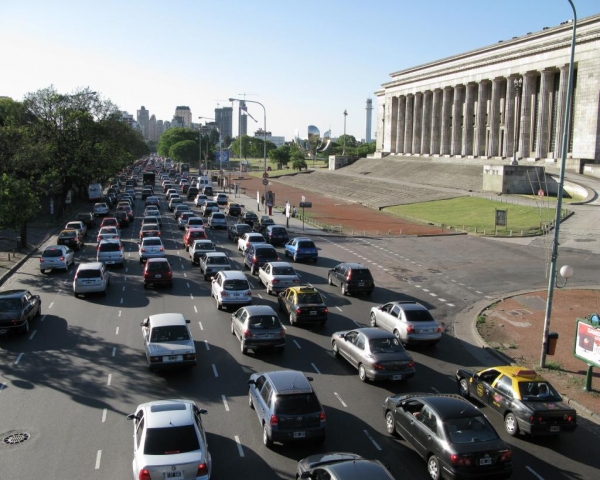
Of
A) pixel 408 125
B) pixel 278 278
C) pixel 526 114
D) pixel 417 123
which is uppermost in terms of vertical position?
pixel 417 123

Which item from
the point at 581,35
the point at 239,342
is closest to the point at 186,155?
the point at 581,35

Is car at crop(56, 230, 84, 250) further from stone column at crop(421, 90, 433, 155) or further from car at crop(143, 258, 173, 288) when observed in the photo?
stone column at crop(421, 90, 433, 155)

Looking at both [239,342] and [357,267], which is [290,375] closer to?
[239,342]

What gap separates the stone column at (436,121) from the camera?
109 metres

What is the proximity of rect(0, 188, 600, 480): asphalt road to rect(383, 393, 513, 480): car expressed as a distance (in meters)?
0.54

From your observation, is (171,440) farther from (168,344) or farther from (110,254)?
(110,254)

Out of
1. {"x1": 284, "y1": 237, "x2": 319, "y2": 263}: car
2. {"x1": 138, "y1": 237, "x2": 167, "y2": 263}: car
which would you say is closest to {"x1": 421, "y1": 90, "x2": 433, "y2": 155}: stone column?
{"x1": 284, "y1": 237, "x2": 319, "y2": 263}: car

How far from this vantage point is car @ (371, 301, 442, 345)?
2100 centimetres

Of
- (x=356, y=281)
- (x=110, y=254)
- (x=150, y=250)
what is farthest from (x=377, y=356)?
(x=110, y=254)

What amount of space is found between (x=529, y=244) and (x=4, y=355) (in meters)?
36.8

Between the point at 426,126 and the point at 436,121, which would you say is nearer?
the point at 436,121

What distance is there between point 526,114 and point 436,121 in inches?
1061

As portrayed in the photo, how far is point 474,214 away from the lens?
5906 cm

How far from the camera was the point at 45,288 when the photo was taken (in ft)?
99.1
